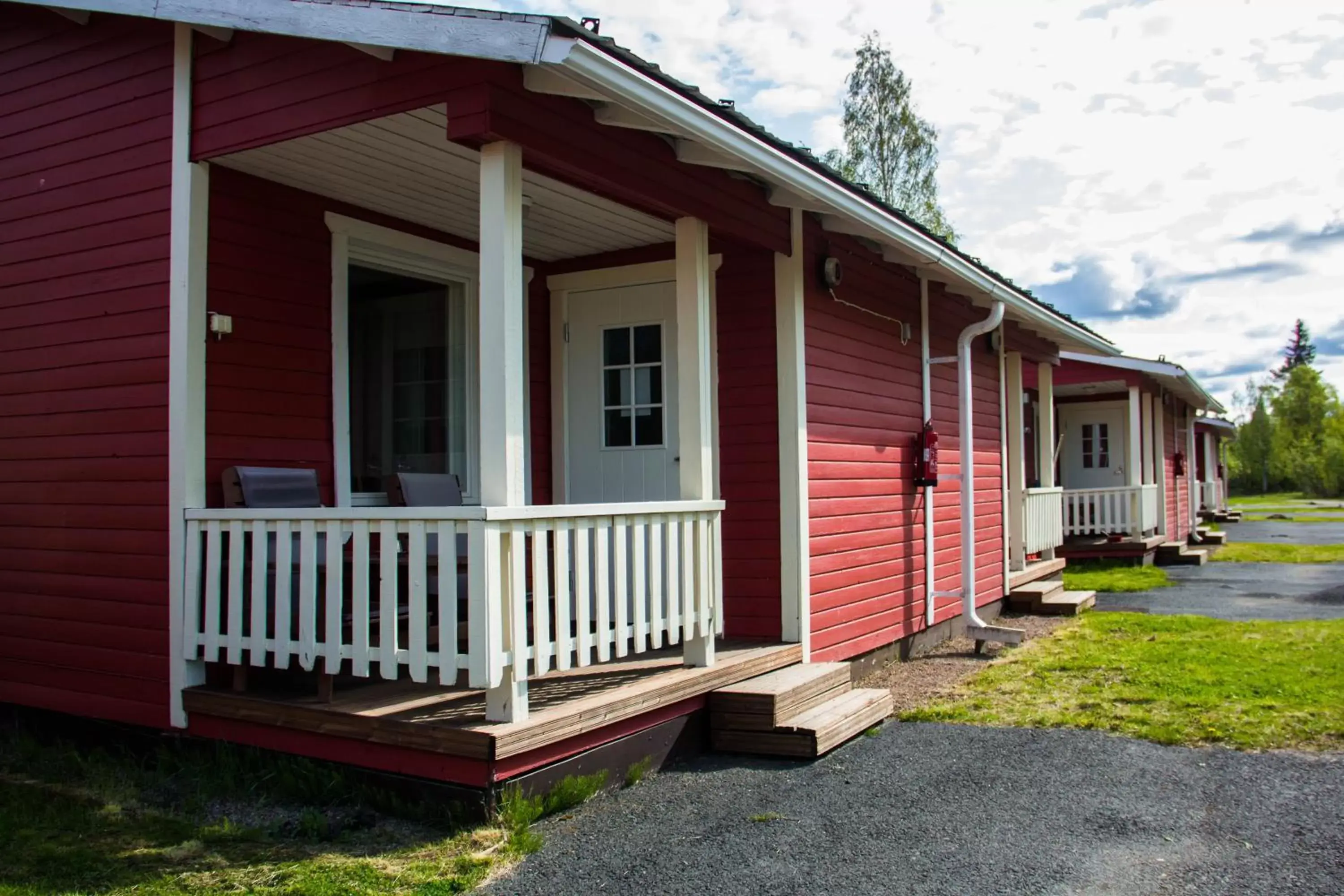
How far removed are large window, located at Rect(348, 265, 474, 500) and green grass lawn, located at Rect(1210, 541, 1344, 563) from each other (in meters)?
12.5

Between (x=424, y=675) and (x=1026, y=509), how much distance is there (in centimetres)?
785

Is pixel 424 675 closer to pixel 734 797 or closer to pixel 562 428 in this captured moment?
pixel 734 797

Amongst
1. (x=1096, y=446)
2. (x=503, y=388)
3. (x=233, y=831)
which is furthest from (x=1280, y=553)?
(x=233, y=831)

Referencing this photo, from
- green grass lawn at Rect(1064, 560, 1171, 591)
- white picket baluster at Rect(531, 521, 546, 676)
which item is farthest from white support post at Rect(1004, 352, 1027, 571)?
white picket baluster at Rect(531, 521, 546, 676)

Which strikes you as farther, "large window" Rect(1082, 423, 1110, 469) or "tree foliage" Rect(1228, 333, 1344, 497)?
"tree foliage" Rect(1228, 333, 1344, 497)

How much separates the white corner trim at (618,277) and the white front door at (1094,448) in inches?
484

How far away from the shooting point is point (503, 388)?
11.7ft

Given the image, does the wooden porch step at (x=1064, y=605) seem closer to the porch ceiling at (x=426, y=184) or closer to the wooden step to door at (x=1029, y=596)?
the wooden step to door at (x=1029, y=596)

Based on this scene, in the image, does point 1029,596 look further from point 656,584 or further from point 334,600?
point 334,600

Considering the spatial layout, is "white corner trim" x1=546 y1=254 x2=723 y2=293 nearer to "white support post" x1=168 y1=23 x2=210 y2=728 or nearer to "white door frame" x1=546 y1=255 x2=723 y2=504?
"white door frame" x1=546 y1=255 x2=723 y2=504

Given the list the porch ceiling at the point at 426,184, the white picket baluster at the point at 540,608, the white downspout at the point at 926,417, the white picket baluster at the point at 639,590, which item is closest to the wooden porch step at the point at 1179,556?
the white downspout at the point at 926,417

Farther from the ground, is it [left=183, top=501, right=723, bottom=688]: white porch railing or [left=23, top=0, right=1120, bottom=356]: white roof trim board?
[left=23, top=0, right=1120, bottom=356]: white roof trim board

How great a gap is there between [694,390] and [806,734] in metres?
1.61

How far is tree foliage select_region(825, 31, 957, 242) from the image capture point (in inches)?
846
